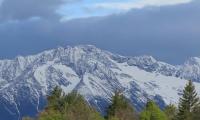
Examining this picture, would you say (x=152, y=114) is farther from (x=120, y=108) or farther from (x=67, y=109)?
(x=67, y=109)

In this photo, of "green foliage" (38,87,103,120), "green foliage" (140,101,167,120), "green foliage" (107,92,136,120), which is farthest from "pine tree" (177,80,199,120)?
"green foliage" (38,87,103,120)

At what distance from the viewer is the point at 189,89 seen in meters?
122

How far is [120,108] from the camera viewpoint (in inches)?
4584

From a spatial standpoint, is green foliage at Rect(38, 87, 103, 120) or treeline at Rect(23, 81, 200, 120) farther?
treeline at Rect(23, 81, 200, 120)

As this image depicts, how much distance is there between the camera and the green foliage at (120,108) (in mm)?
112688

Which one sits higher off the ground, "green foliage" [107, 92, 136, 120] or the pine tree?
the pine tree

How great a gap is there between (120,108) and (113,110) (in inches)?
45.3

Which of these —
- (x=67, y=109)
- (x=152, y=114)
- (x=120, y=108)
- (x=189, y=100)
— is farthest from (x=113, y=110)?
(x=189, y=100)

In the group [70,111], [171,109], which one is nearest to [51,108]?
[70,111]

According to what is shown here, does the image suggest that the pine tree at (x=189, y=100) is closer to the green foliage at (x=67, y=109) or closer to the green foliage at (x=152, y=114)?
the green foliage at (x=152, y=114)

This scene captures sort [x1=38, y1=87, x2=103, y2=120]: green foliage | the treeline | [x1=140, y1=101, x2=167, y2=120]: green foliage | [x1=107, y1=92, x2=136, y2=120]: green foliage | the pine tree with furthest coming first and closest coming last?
A: 1. the pine tree
2. [x1=107, y1=92, x2=136, y2=120]: green foliage
3. [x1=140, y1=101, x2=167, y2=120]: green foliage
4. the treeline
5. [x1=38, y1=87, x2=103, y2=120]: green foliage

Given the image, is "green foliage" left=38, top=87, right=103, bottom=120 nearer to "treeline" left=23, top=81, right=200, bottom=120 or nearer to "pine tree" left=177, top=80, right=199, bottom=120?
"treeline" left=23, top=81, right=200, bottom=120

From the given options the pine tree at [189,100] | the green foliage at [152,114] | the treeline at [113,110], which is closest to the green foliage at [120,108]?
the treeline at [113,110]

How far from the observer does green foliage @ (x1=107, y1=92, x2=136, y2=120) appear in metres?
113
